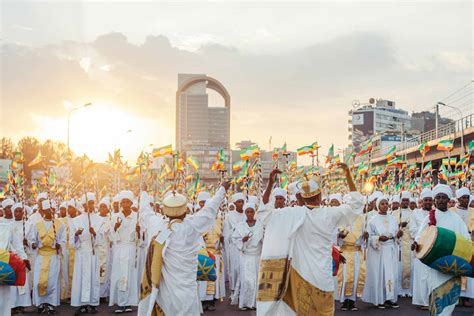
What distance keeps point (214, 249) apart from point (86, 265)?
2687 mm

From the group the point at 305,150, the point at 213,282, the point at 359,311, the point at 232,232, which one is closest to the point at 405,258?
the point at 359,311

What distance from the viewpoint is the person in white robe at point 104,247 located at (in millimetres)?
12898

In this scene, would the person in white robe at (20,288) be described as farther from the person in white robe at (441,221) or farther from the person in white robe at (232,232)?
the person in white robe at (441,221)

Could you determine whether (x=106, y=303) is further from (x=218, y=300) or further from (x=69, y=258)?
(x=218, y=300)

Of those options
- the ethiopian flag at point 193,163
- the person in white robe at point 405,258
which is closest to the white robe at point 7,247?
the person in white robe at point 405,258

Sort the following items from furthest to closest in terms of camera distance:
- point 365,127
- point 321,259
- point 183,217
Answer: point 365,127, point 183,217, point 321,259

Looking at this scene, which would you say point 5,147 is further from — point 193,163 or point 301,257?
point 301,257

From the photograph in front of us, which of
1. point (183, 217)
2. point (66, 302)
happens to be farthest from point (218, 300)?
point (183, 217)

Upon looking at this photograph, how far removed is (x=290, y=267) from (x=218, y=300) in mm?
7186

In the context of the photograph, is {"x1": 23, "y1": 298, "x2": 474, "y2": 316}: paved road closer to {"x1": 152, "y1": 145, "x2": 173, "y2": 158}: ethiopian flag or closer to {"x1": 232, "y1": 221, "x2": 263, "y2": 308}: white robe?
{"x1": 232, "y1": 221, "x2": 263, "y2": 308}: white robe

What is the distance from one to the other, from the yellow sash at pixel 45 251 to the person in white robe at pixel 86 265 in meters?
0.43

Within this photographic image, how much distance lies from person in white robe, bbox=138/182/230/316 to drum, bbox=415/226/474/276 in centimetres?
281

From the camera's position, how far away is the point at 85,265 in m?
12.5

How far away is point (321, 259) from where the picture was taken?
23.1 feet
